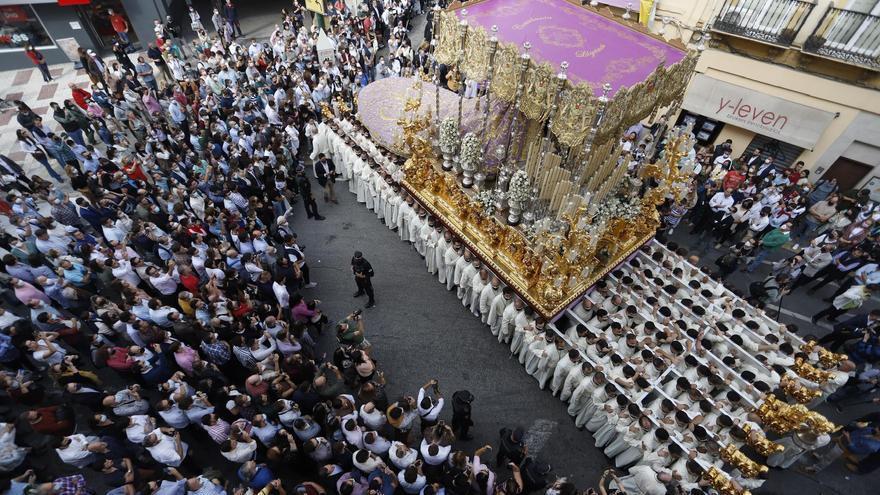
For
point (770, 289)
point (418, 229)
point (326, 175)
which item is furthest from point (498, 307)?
point (326, 175)

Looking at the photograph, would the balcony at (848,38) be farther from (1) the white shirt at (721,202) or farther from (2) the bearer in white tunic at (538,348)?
(2) the bearer in white tunic at (538,348)

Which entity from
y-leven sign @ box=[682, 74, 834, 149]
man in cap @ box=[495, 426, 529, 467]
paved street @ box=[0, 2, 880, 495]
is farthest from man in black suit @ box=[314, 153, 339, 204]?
y-leven sign @ box=[682, 74, 834, 149]

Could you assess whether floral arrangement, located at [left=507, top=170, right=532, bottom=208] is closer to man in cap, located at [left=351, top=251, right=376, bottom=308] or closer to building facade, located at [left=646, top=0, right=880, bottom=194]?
man in cap, located at [left=351, top=251, right=376, bottom=308]

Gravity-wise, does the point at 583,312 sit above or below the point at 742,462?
below

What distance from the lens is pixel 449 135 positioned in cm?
1145

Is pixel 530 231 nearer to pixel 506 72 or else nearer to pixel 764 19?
pixel 506 72

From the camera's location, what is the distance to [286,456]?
6641 millimetres

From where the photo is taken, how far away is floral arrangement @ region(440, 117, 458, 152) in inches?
450

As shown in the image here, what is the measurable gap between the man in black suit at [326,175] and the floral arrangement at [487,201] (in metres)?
5.00

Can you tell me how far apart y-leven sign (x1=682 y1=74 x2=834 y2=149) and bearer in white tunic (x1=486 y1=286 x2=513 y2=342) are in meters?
11.7

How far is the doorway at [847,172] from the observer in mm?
13344

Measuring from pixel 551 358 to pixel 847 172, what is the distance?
13.1 metres

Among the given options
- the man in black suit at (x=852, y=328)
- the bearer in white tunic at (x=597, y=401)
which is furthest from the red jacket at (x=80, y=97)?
the man in black suit at (x=852, y=328)

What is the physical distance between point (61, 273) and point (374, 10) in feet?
62.5
